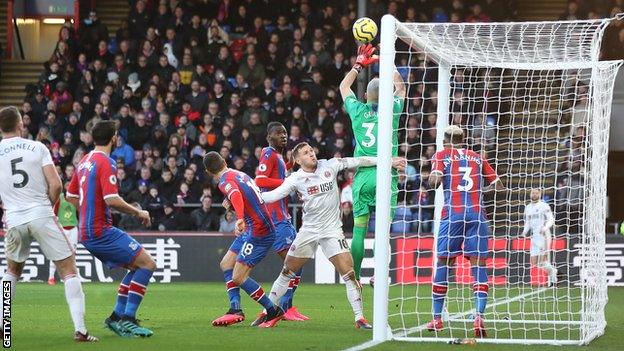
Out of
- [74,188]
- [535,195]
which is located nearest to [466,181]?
[74,188]

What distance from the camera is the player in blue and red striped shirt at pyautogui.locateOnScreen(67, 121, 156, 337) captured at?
10.8 meters

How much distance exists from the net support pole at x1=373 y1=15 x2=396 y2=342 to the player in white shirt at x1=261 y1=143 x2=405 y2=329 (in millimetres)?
1262

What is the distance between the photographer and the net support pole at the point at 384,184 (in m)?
10.5

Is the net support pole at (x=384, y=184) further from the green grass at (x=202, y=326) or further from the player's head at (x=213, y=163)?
the player's head at (x=213, y=163)

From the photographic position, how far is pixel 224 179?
472 inches

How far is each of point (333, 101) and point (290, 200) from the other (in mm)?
2415

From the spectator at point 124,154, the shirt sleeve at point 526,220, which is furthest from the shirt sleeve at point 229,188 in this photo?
the spectator at point 124,154

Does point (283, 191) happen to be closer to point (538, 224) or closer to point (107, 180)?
point (107, 180)

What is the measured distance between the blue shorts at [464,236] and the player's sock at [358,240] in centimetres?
125

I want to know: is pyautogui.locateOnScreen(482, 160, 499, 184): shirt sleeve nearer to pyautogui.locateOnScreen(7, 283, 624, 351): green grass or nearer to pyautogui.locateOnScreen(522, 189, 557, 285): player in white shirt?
pyautogui.locateOnScreen(7, 283, 624, 351): green grass

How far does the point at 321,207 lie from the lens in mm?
11945

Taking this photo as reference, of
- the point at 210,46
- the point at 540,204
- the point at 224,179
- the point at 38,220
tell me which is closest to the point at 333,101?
the point at 210,46

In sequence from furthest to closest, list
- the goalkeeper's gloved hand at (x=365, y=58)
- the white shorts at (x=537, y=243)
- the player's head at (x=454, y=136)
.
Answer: the white shorts at (x=537, y=243), the goalkeeper's gloved hand at (x=365, y=58), the player's head at (x=454, y=136)

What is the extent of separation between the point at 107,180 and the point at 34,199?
707 mm
